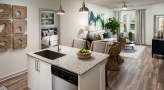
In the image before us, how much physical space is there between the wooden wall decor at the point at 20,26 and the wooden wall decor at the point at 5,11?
0.24m

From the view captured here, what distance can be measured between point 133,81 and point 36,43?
3.25 meters

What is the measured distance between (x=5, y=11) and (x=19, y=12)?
15.7 inches

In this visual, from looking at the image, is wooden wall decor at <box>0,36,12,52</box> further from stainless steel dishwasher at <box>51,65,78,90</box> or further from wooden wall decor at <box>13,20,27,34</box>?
stainless steel dishwasher at <box>51,65,78,90</box>

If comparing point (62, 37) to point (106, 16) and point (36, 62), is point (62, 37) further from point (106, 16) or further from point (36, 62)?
point (106, 16)

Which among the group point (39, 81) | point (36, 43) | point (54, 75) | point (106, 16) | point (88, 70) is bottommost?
point (39, 81)

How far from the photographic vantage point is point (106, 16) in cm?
955

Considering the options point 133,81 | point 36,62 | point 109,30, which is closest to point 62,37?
point 36,62

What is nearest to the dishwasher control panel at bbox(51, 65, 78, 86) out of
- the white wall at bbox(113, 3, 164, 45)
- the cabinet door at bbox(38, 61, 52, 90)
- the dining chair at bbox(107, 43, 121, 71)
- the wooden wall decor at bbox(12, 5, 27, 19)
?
the cabinet door at bbox(38, 61, 52, 90)

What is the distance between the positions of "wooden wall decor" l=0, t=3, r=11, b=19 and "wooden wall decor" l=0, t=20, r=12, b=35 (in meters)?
0.13

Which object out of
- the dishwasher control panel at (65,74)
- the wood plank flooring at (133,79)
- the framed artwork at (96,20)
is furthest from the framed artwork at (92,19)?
the dishwasher control panel at (65,74)

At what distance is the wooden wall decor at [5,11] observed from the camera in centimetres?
336

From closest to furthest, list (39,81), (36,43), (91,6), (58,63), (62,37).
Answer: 1. (58,63)
2. (39,81)
3. (36,43)
4. (62,37)
5. (91,6)

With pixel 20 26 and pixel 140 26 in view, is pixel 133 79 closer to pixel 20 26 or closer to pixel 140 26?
pixel 20 26

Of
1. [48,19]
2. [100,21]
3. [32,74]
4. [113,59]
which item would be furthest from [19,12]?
[100,21]
